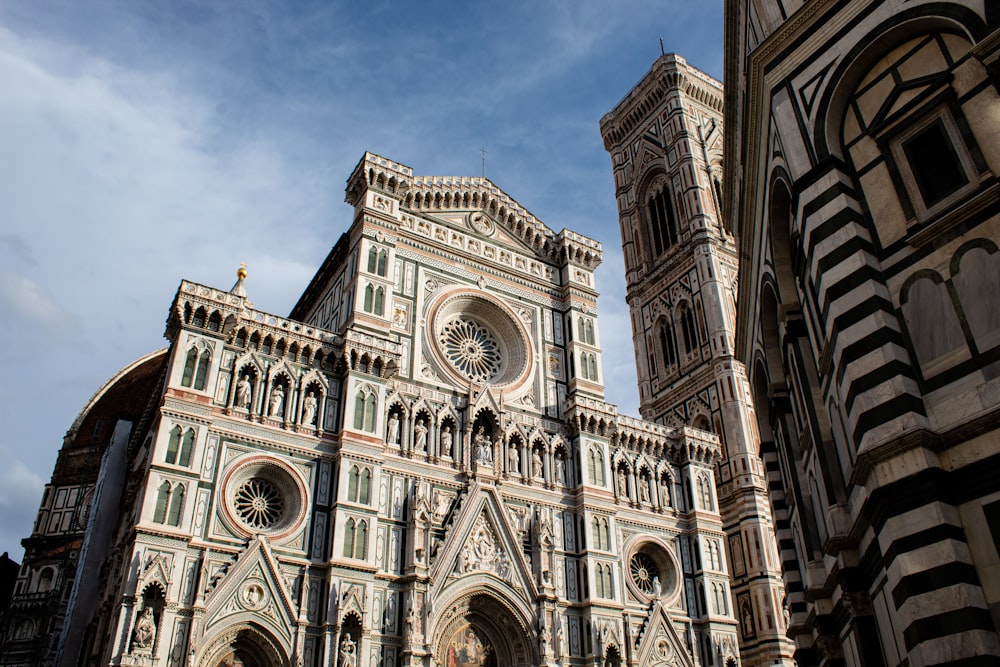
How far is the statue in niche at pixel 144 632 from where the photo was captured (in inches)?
682

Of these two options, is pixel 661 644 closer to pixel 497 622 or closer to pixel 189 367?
pixel 497 622

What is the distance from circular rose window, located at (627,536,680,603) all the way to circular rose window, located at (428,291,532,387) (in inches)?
274

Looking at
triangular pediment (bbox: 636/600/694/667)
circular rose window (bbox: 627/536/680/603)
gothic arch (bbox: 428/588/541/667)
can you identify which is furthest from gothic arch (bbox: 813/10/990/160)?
circular rose window (bbox: 627/536/680/603)

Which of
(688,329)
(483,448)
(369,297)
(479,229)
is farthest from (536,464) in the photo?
(688,329)

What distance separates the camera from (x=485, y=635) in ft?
74.0

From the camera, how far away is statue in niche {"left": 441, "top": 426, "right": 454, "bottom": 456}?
2423 centimetres

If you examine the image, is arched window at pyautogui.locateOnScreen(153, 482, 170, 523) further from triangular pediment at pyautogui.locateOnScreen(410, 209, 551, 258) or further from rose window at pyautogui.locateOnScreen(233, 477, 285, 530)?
triangular pediment at pyautogui.locateOnScreen(410, 209, 551, 258)

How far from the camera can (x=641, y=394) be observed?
39438 mm

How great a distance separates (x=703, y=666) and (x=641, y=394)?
1639cm

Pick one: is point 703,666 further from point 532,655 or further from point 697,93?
point 697,93

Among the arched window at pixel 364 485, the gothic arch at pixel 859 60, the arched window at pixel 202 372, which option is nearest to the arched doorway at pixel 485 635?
the arched window at pixel 364 485

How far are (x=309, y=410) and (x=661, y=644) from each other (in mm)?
12993

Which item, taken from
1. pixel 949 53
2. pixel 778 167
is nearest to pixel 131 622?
pixel 778 167

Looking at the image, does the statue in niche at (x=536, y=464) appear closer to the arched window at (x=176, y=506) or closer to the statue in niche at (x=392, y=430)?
the statue in niche at (x=392, y=430)
